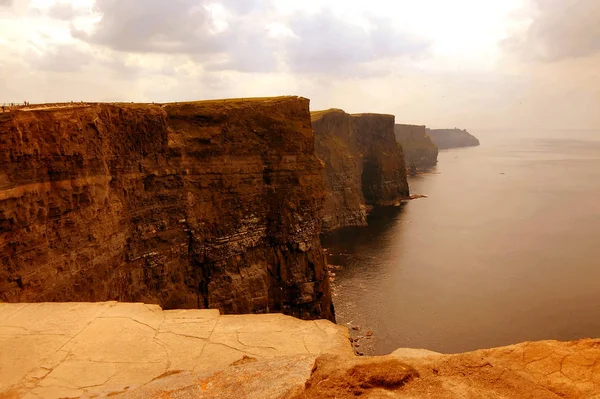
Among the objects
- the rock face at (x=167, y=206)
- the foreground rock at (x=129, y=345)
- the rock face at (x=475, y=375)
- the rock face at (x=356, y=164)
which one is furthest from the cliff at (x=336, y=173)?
the rock face at (x=475, y=375)

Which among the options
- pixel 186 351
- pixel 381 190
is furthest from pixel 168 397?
pixel 381 190

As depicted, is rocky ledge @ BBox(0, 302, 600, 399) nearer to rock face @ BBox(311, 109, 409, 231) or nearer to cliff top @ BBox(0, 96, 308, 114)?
cliff top @ BBox(0, 96, 308, 114)

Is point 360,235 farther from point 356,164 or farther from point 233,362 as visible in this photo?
point 233,362

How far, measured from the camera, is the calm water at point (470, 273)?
37.1 m

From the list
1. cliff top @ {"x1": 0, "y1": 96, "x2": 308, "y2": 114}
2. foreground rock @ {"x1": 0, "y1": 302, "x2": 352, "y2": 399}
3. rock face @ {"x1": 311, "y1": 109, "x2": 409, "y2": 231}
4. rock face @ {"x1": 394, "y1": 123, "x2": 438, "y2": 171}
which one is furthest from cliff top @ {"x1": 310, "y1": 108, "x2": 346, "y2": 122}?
rock face @ {"x1": 394, "y1": 123, "x2": 438, "y2": 171}

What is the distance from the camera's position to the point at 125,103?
24859 millimetres

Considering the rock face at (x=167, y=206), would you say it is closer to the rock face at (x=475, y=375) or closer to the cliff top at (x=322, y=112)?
the rock face at (x=475, y=375)

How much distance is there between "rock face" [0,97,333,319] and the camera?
1773 centimetres

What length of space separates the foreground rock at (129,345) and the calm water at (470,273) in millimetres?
26685

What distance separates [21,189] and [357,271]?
131 feet

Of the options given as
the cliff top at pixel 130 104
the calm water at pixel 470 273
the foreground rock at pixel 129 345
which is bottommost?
the calm water at pixel 470 273

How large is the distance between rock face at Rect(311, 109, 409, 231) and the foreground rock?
203 feet

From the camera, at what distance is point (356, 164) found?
84.4 m

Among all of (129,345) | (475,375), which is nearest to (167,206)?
(129,345)
